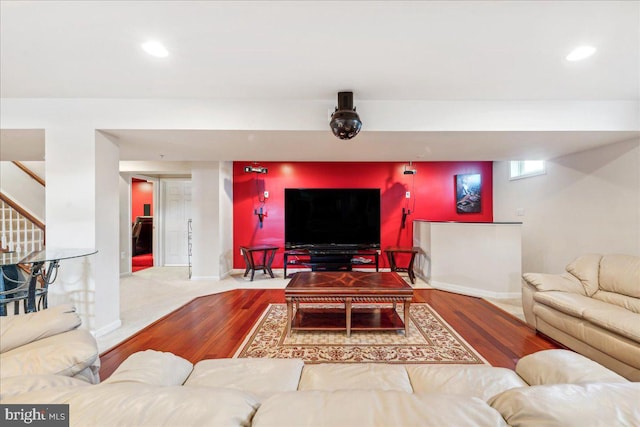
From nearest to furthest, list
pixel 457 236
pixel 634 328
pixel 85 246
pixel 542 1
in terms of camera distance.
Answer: pixel 542 1 < pixel 634 328 < pixel 85 246 < pixel 457 236

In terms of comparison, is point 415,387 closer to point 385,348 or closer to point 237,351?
point 385,348

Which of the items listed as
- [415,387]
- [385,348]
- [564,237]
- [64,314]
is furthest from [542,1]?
[564,237]

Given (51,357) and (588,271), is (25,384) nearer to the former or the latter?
(51,357)

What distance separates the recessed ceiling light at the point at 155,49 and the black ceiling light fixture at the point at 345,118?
1.40 meters

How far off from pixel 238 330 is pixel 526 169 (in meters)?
5.51

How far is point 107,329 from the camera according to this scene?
280cm

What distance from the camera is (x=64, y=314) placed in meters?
1.47

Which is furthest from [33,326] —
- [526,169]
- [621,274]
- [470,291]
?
[526,169]

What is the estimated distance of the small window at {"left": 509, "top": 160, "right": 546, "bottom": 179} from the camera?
14.7 feet

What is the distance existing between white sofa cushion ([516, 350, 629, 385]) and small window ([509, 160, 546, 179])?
4321 millimetres

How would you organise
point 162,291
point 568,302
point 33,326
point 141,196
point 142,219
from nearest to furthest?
point 33,326 < point 568,302 < point 162,291 < point 142,219 < point 141,196

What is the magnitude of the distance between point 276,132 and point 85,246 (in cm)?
228

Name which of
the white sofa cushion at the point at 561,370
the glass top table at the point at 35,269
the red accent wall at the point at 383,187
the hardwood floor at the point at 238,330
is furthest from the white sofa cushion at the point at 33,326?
the red accent wall at the point at 383,187

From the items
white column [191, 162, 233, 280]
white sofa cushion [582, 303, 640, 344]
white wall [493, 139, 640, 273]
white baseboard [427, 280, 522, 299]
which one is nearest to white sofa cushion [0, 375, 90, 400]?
white sofa cushion [582, 303, 640, 344]
